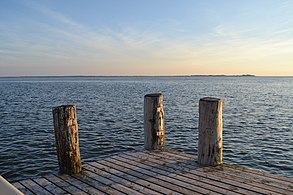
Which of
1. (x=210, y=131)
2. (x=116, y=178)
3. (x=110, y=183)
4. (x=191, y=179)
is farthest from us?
(x=210, y=131)

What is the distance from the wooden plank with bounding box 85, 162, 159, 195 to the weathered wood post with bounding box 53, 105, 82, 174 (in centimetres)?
43

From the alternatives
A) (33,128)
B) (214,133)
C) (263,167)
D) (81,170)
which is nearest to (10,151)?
(33,128)

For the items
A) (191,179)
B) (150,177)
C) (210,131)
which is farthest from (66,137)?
(210,131)

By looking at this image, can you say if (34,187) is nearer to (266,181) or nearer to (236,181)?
(236,181)

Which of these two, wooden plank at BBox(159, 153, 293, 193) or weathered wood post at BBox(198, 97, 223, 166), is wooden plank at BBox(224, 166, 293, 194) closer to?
wooden plank at BBox(159, 153, 293, 193)

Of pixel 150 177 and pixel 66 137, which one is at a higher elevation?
pixel 66 137

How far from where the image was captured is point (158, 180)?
5.43 meters

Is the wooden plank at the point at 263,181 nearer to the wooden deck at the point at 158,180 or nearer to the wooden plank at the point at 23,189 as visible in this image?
the wooden deck at the point at 158,180

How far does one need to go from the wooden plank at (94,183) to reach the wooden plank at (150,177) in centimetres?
76

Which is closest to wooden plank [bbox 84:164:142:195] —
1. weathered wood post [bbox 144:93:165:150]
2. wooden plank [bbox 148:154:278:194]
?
wooden plank [bbox 148:154:278:194]

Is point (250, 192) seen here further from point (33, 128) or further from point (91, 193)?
point (33, 128)

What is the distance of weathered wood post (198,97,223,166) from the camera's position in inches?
240

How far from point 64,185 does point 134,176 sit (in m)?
1.42

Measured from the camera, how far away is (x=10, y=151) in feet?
39.6
